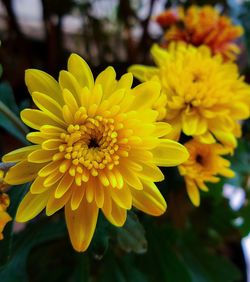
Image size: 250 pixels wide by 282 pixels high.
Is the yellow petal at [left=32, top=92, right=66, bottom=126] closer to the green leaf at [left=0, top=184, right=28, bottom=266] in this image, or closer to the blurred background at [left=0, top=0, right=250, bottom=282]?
the green leaf at [left=0, top=184, right=28, bottom=266]

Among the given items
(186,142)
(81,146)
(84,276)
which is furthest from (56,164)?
(84,276)

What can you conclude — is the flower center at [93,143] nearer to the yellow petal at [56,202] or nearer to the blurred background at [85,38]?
the yellow petal at [56,202]

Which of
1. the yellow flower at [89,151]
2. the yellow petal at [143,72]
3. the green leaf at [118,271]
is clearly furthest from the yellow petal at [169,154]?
the green leaf at [118,271]

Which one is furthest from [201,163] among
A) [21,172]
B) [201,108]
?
[21,172]

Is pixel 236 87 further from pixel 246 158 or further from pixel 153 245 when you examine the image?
pixel 153 245

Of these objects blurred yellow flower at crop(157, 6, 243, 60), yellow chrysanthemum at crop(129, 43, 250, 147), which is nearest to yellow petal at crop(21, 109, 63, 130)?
yellow chrysanthemum at crop(129, 43, 250, 147)

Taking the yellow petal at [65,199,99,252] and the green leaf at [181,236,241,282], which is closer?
the yellow petal at [65,199,99,252]

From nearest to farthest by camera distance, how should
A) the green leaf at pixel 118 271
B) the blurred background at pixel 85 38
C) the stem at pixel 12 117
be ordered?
the stem at pixel 12 117 → the green leaf at pixel 118 271 → the blurred background at pixel 85 38

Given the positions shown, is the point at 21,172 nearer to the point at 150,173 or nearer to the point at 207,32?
the point at 150,173
